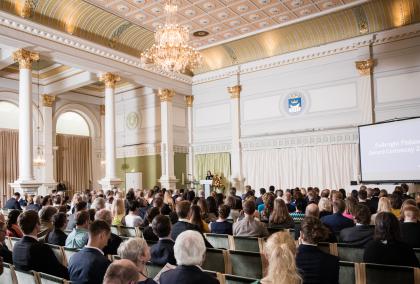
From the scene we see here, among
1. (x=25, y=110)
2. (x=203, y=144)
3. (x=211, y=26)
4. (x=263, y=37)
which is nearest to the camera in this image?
(x=25, y=110)

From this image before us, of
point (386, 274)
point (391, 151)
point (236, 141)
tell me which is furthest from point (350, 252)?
point (236, 141)

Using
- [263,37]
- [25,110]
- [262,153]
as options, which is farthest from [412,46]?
[25,110]

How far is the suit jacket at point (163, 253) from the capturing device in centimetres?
348

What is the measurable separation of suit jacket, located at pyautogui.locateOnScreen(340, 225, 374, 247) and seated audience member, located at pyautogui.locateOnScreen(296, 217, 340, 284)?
134 centimetres

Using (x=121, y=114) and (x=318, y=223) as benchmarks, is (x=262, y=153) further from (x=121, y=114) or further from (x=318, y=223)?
(x=318, y=223)

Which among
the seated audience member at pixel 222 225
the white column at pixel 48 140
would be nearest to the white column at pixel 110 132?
the white column at pixel 48 140

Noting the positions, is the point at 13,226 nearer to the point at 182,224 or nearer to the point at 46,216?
the point at 46,216

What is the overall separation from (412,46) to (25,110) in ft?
36.7

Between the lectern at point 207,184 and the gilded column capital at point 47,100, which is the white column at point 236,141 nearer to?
the lectern at point 207,184

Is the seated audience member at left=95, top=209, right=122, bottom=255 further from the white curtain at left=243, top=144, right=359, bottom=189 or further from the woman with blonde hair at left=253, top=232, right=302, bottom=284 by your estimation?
the white curtain at left=243, top=144, right=359, bottom=189

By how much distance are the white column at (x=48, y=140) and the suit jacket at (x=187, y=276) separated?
1354cm

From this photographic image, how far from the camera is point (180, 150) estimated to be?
16.3 metres

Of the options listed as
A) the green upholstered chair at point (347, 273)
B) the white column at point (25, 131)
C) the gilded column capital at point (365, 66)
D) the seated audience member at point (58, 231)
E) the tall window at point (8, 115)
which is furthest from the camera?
the tall window at point (8, 115)

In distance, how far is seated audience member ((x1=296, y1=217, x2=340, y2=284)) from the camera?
112 inches
